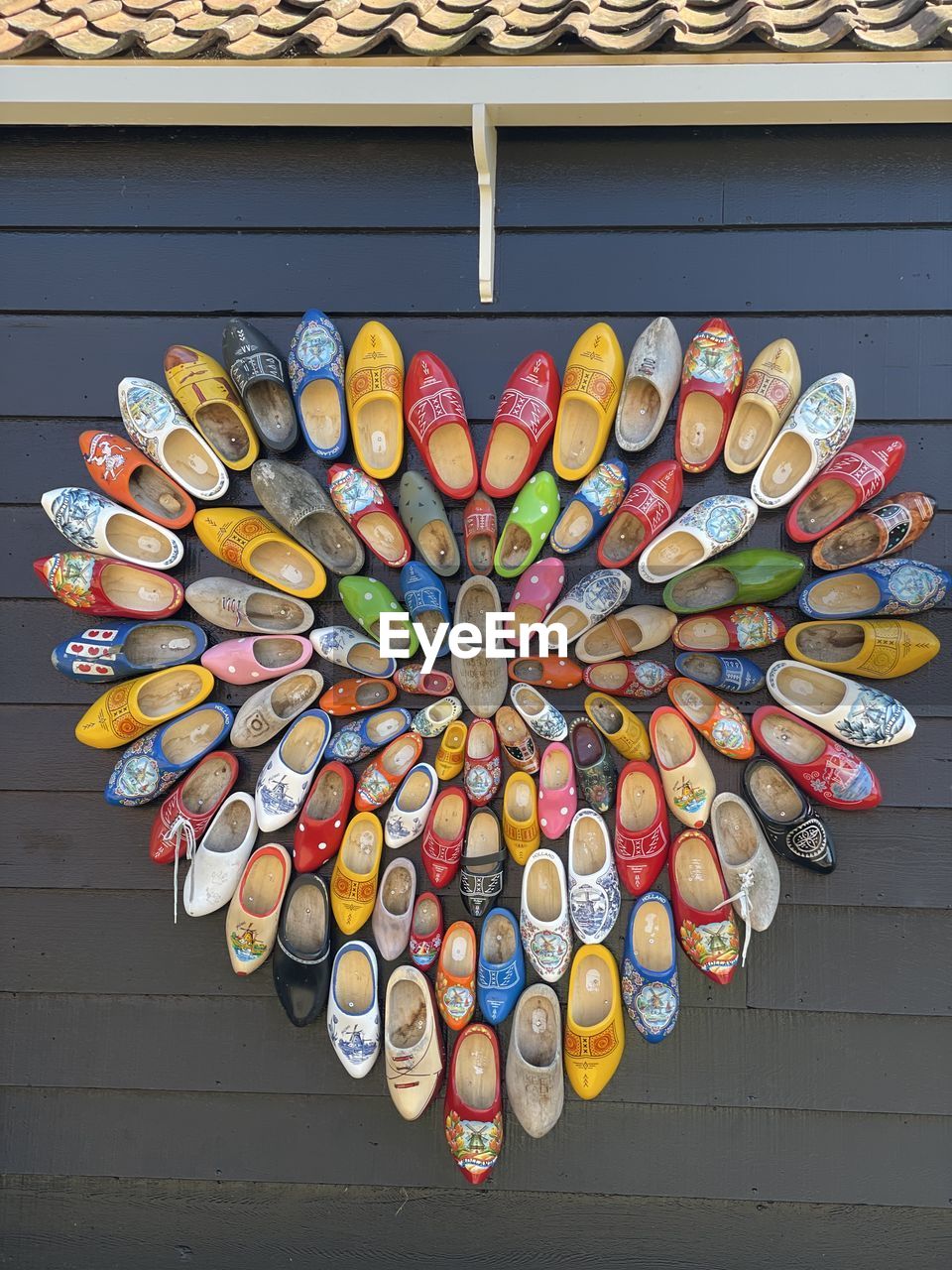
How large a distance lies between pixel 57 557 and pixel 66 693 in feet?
1.03

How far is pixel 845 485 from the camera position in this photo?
74.6 inches

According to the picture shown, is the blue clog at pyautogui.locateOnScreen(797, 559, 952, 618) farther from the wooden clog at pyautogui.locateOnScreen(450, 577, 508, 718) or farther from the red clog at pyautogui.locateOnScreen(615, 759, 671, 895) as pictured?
the wooden clog at pyautogui.locateOnScreen(450, 577, 508, 718)

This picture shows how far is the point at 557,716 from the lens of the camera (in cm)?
194

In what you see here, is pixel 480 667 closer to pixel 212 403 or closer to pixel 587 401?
pixel 587 401

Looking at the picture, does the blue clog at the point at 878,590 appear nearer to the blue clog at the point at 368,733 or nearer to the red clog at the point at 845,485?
the red clog at the point at 845,485

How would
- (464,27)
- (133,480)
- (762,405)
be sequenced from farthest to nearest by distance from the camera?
(133,480) → (762,405) → (464,27)

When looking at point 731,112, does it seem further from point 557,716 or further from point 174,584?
point 174,584

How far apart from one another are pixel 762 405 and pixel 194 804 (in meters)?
1.50

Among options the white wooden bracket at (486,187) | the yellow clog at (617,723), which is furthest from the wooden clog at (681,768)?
the white wooden bracket at (486,187)

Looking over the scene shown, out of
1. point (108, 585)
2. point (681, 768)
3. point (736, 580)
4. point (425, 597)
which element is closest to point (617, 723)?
point (681, 768)

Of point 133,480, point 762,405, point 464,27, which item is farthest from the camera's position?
point 133,480

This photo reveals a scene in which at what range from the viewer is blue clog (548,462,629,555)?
1936mm

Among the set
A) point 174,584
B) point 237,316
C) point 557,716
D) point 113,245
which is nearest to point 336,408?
point 237,316

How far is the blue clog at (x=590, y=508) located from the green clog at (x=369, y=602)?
1.23ft
